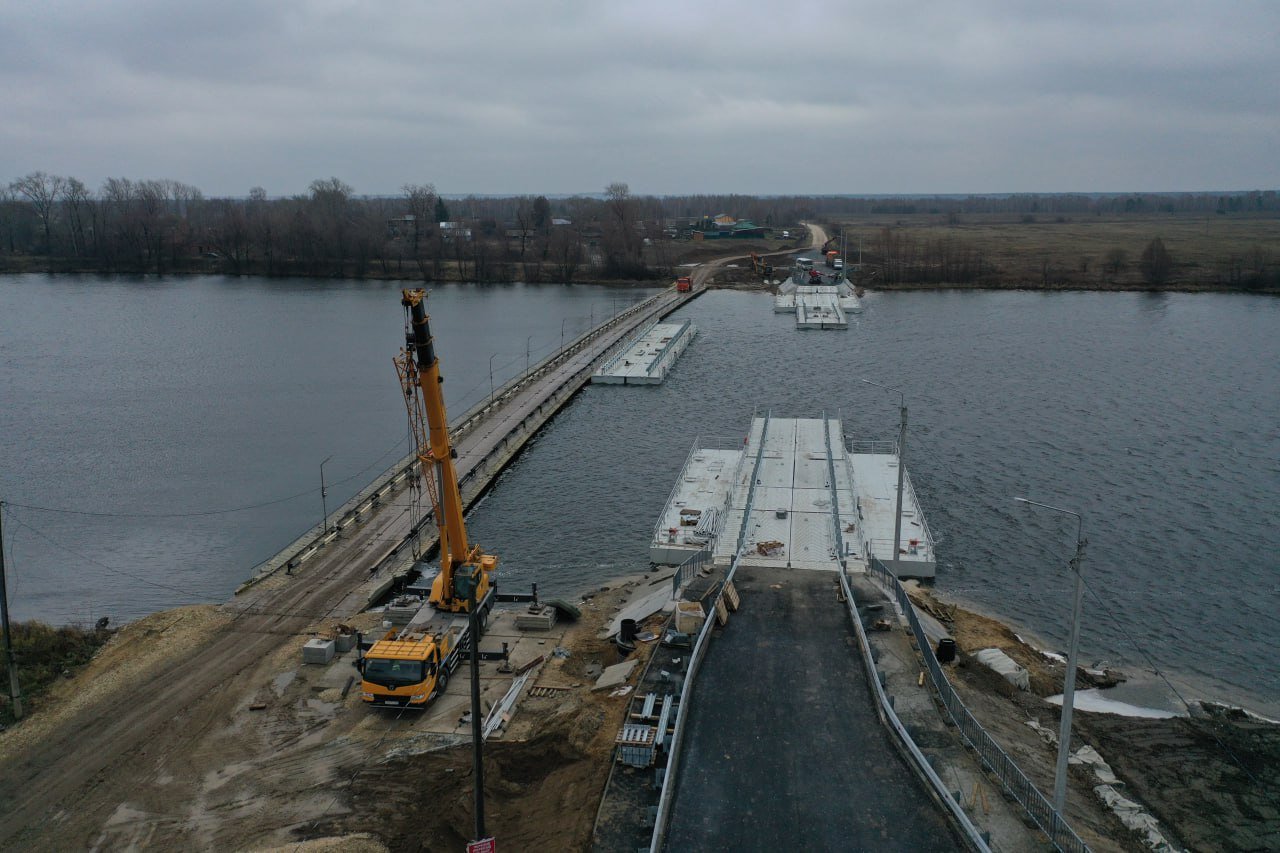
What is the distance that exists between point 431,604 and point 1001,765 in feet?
54.0

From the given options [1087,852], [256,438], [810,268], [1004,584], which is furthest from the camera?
[810,268]

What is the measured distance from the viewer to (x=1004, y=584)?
34.5 meters

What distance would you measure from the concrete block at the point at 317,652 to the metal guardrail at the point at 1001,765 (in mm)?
16238

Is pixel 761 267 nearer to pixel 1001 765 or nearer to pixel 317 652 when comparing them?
pixel 317 652

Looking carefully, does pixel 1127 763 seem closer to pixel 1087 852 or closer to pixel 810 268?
pixel 1087 852

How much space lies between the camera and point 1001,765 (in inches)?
705

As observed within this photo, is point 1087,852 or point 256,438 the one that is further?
point 256,438

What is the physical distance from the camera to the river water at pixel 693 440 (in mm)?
34344

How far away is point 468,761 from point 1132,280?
127 m

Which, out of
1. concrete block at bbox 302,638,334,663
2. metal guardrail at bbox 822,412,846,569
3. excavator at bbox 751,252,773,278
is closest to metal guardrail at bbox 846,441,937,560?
metal guardrail at bbox 822,412,846,569

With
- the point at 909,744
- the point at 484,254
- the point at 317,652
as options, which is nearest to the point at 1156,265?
the point at 484,254

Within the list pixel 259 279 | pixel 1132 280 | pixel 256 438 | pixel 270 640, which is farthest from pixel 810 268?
pixel 270 640

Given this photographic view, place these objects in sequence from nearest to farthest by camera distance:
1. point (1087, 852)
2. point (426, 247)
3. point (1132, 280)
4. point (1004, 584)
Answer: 1. point (1087, 852)
2. point (1004, 584)
3. point (1132, 280)
4. point (426, 247)

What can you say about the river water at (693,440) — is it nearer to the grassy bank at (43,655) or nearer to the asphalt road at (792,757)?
the grassy bank at (43,655)
